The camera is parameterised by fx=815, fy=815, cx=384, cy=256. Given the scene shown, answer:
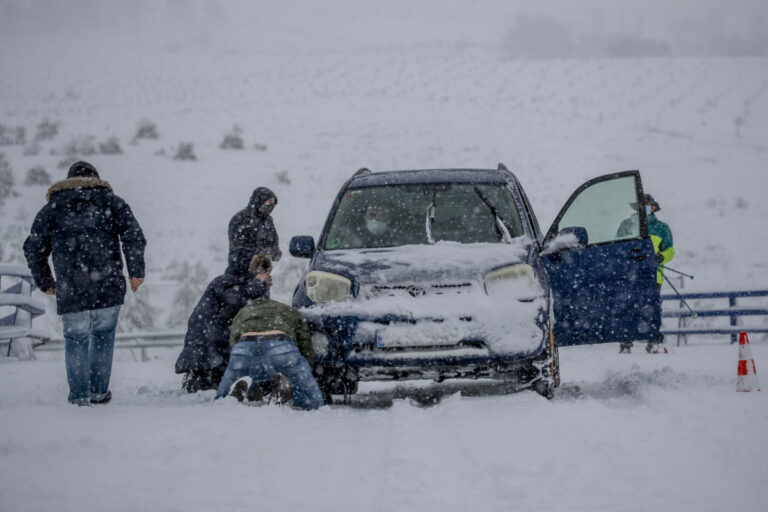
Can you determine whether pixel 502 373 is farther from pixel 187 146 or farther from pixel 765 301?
pixel 187 146

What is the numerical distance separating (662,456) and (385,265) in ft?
7.91

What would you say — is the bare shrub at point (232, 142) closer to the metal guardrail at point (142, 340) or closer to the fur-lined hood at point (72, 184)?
the metal guardrail at point (142, 340)

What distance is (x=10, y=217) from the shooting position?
73.6 feet

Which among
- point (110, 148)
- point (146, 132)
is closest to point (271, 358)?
point (110, 148)

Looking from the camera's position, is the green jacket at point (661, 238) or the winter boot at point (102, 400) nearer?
the winter boot at point (102, 400)

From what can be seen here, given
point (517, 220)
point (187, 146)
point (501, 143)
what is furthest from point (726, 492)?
point (501, 143)

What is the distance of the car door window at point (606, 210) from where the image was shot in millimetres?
6887

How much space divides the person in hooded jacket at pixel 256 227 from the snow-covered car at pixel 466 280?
1266mm

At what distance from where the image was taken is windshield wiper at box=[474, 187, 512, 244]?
643 centimetres

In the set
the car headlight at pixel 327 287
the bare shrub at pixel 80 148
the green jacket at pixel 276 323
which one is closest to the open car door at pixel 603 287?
the car headlight at pixel 327 287

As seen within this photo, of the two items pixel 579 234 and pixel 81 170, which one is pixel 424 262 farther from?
pixel 81 170

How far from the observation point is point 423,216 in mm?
6711

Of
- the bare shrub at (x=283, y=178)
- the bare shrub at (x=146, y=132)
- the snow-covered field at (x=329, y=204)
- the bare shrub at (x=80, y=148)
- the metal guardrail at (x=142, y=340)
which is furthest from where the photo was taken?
the bare shrub at (x=146, y=132)

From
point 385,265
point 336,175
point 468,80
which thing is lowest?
point 385,265
